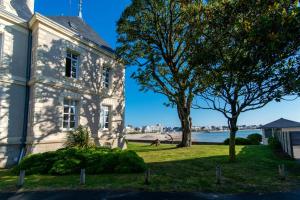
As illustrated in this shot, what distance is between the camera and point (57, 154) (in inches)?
452

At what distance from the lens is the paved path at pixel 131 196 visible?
7.47m

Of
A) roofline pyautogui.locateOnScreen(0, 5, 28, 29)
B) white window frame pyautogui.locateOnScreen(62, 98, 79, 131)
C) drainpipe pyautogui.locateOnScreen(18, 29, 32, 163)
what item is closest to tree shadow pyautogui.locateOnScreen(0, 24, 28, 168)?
drainpipe pyautogui.locateOnScreen(18, 29, 32, 163)

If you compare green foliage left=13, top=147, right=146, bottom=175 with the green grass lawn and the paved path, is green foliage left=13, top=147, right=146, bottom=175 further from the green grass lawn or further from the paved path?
the paved path

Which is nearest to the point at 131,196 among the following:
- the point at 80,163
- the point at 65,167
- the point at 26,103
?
the point at 80,163

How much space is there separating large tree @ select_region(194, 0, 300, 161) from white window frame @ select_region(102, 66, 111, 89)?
10.1 meters

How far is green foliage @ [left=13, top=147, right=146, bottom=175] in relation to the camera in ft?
35.4

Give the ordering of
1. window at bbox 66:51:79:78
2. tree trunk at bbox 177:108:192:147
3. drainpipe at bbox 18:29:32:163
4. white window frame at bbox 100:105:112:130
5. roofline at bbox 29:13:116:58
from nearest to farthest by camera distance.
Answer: drainpipe at bbox 18:29:32:163 → roofline at bbox 29:13:116:58 → window at bbox 66:51:79:78 → white window frame at bbox 100:105:112:130 → tree trunk at bbox 177:108:192:147

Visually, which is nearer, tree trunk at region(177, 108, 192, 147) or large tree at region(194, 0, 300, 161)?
large tree at region(194, 0, 300, 161)

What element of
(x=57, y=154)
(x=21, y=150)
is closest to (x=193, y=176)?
(x=57, y=154)

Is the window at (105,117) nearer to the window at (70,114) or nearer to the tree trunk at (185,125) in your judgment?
the window at (70,114)

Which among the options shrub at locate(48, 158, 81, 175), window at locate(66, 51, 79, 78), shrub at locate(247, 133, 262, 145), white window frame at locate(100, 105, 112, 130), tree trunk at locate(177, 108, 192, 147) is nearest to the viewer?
shrub at locate(48, 158, 81, 175)

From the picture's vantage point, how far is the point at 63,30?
54.6 ft

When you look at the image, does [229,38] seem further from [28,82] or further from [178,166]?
[28,82]

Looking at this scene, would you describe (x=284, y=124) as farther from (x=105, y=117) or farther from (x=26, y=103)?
(x=26, y=103)
